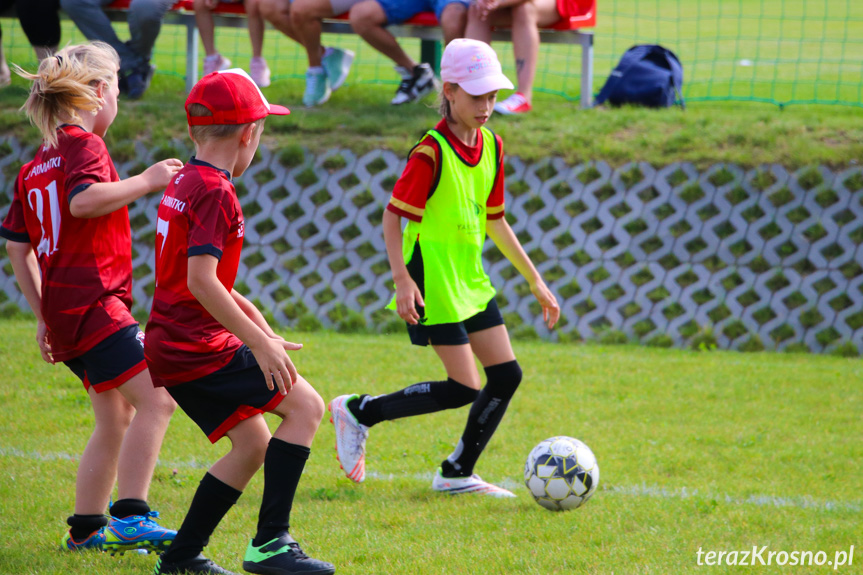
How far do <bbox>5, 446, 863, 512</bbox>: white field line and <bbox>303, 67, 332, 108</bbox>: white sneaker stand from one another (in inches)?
237

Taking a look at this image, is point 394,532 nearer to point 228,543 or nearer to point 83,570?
point 228,543

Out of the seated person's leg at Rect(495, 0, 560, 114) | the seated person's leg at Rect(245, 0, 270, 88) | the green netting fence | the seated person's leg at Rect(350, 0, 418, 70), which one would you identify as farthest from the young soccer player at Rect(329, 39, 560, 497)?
the green netting fence

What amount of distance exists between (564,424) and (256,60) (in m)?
6.12

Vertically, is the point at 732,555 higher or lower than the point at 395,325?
higher

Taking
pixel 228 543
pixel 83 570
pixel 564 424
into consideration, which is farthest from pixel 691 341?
pixel 83 570

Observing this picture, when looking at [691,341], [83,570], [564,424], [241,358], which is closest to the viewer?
[241,358]

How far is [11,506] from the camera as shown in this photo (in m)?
3.98

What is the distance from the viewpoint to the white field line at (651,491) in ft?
13.8

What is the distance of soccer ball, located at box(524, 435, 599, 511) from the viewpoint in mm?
4047

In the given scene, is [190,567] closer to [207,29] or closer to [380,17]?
[380,17]

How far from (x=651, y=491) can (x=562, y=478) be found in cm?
61

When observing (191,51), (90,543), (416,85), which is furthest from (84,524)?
(191,51)

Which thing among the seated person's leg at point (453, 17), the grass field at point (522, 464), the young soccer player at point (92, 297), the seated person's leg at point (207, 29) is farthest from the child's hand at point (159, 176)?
the seated person's leg at point (207, 29)

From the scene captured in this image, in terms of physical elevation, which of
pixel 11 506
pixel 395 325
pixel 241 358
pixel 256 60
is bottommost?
pixel 395 325
